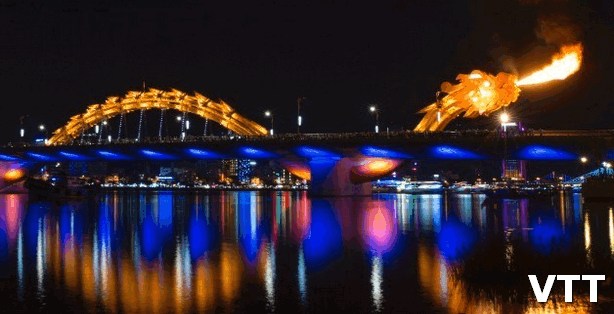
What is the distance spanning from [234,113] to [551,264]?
82.0 m

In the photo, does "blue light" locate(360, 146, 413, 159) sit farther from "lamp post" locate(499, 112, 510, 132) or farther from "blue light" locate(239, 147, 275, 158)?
"blue light" locate(239, 147, 275, 158)

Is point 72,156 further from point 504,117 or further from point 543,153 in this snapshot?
point 543,153

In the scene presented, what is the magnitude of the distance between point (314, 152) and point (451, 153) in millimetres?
15655

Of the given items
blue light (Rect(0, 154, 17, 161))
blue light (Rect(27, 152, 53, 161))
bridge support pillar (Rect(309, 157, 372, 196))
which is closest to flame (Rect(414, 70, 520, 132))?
bridge support pillar (Rect(309, 157, 372, 196))

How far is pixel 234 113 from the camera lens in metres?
103

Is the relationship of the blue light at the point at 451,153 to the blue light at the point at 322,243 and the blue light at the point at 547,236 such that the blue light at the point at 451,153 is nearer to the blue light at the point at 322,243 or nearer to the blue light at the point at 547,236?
the blue light at the point at 547,236

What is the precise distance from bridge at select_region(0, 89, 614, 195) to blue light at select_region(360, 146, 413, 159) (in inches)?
4.5

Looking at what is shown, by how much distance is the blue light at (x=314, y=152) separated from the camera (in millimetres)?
84738

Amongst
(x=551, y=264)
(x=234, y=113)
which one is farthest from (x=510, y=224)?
(x=234, y=113)

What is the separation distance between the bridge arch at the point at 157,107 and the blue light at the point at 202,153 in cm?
475

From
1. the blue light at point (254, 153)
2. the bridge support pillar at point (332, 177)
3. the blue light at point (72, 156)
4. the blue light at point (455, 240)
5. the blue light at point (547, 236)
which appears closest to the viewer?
the blue light at point (455, 240)

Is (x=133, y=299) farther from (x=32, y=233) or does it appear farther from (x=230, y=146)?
(x=230, y=146)

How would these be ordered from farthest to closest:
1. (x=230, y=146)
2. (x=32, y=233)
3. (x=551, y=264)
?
(x=230, y=146) < (x=32, y=233) < (x=551, y=264)

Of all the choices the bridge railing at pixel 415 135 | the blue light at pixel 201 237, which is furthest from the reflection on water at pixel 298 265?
the bridge railing at pixel 415 135
